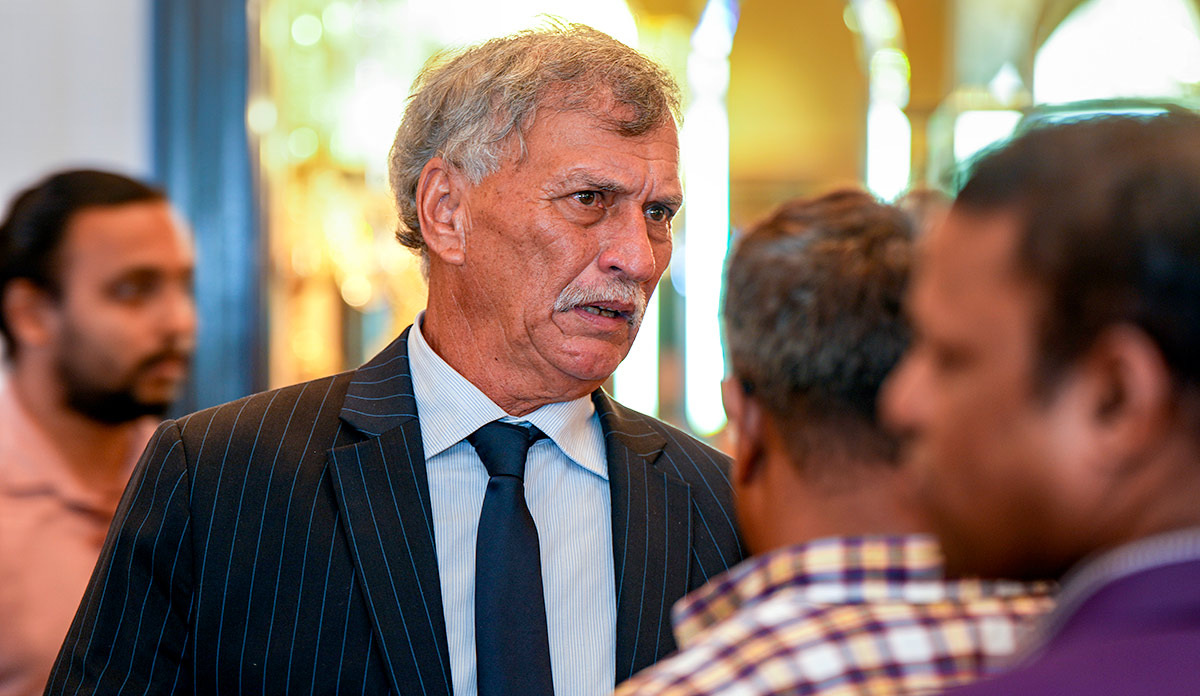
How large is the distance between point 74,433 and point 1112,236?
2.21m

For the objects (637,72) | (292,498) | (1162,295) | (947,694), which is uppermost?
(637,72)

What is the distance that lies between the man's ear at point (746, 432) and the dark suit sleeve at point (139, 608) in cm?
86

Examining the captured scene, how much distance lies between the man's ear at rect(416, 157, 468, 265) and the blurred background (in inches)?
10.9

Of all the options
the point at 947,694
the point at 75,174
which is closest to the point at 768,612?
the point at 947,694

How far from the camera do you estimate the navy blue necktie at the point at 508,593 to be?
1.58 m

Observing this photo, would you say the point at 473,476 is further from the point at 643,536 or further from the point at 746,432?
the point at 746,432

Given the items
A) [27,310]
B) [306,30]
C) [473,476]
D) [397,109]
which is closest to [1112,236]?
[473,476]

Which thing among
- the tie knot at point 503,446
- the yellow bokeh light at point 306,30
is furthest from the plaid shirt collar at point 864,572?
the yellow bokeh light at point 306,30

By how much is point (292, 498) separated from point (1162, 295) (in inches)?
49.3

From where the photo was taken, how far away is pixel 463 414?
180 centimetres

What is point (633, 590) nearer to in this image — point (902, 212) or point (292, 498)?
point (292, 498)

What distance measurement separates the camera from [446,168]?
194 cm

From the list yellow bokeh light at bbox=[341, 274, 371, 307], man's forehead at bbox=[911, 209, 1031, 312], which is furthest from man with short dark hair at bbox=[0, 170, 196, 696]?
yellow bokeh light at bbox=[341, 274, 371, 307]

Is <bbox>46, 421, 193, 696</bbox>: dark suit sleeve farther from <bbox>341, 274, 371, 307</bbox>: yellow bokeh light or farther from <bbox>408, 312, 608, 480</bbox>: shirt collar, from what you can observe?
<bbox>341, 274, 371, 307</bbox>: yellow bokeh light
